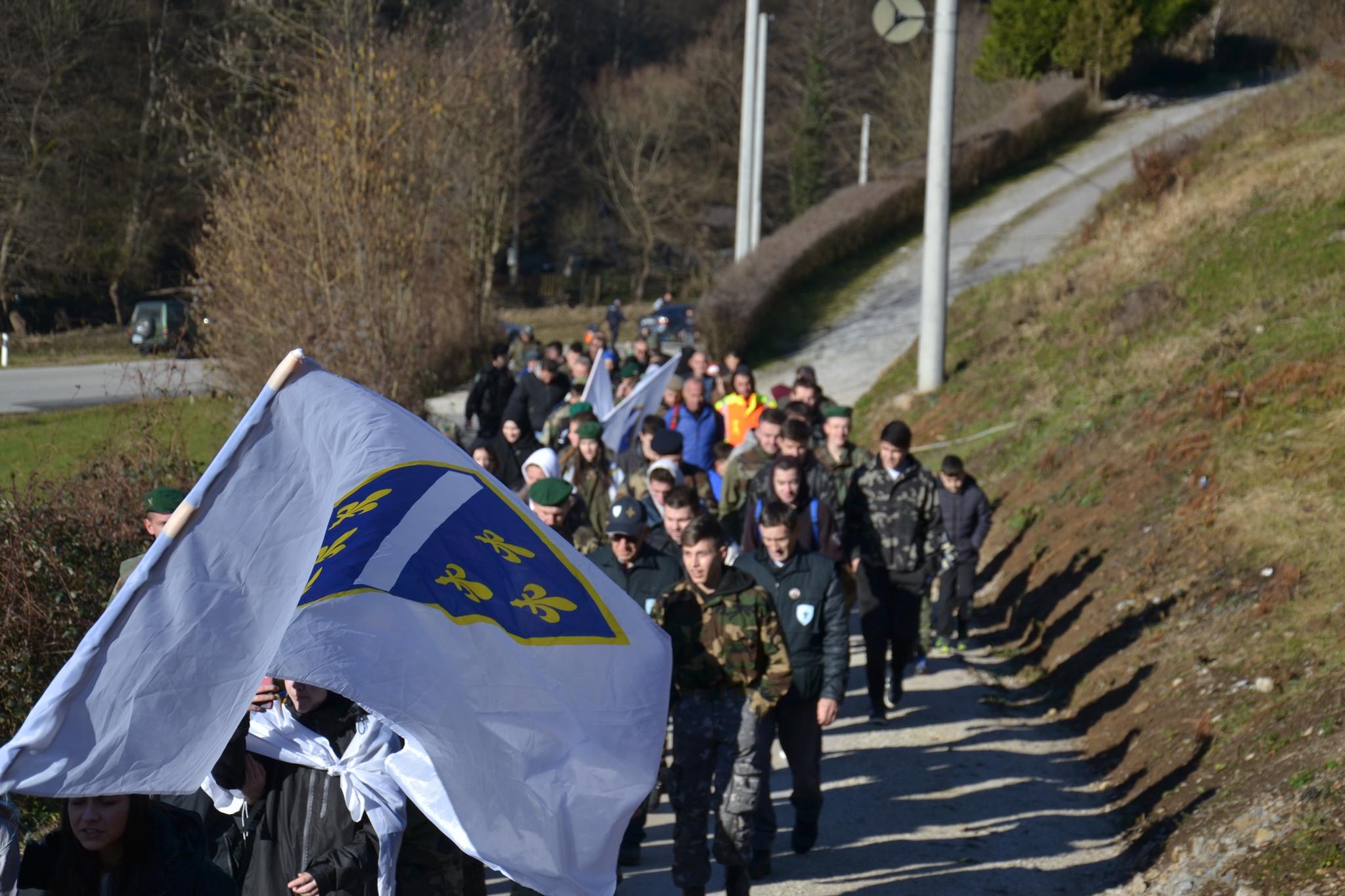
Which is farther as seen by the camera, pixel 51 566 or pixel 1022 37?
pixel 1022 37

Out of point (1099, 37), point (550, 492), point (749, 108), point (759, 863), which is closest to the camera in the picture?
point (759, 863)

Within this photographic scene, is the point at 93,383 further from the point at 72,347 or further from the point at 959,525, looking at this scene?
the point at 72,347

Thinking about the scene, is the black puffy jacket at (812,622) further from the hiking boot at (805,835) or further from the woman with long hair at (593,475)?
the woman with long hair at (593,475)

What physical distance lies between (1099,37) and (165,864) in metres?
42.7

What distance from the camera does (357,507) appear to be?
3854 mm

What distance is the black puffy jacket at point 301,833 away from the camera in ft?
13.9

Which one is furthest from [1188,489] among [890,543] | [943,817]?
[943,817]

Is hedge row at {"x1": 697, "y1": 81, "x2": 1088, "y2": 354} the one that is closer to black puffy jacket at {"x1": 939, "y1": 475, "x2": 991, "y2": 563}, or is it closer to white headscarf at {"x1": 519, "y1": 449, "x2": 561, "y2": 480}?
black puffy jacket at {"x1": 939, "y1": 475, "x2": 991, "y2": 563}

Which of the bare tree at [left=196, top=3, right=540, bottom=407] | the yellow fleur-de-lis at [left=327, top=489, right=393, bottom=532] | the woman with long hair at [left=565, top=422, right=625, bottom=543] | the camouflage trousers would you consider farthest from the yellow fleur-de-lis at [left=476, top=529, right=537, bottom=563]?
the bare tree at [left=196, top=3, right=540, bottom=407]

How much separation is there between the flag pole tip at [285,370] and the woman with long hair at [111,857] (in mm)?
1078

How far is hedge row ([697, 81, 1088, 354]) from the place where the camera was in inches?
1124

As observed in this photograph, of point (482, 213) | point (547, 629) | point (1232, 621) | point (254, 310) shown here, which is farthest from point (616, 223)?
point (547, 629)

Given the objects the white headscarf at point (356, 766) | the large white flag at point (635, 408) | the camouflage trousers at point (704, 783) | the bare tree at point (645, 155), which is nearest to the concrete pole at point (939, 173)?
the large white flag at point (635, 408)

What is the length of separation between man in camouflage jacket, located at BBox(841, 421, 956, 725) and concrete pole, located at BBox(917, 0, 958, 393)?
33.6 feet
